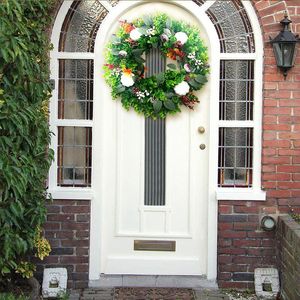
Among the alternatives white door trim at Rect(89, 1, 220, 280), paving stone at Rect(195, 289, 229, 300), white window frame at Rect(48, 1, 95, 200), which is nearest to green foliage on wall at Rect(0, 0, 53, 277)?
white window frame at Rect(48, 1, 95, 200)

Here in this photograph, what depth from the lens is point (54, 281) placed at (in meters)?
5.39

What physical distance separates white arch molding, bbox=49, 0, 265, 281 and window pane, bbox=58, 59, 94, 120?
5 centimetres

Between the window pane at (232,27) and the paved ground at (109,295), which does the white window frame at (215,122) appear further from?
the paved ground at (109,295)

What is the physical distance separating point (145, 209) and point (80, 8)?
1967mm

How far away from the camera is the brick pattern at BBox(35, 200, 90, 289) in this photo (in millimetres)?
5473

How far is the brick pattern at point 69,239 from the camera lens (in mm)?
5473

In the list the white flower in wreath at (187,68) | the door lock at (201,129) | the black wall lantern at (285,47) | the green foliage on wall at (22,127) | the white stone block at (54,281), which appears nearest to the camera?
the green foliage on wall at (22,127)

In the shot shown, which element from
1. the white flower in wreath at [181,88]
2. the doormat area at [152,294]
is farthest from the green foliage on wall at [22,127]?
the white flower in wreath at [181,88]

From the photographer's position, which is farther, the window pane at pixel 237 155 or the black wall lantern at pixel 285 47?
the window pane at pixel 237 155

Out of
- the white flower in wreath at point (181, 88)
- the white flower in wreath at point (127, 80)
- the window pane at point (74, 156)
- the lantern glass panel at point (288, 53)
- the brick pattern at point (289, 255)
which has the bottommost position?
the brick pattern at point (289, 255)

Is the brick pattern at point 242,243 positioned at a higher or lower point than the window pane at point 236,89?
lower

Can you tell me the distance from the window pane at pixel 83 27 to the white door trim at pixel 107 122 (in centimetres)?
7

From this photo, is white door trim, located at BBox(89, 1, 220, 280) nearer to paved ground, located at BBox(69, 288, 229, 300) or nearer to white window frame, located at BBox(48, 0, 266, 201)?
white window frame, located at BBox(48, 0, 266, 201)

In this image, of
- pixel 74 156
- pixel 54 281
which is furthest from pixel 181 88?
pixel 54 281
